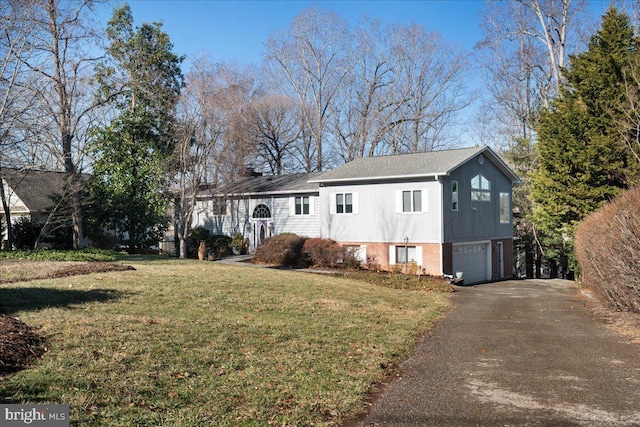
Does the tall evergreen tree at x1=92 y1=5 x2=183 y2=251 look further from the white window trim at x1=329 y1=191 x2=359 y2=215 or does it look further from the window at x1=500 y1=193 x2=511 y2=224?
the window at x1=500 y1=193 x2=511 y2=224

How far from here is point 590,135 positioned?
2206 cm

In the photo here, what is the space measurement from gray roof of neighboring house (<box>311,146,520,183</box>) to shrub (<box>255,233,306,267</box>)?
12.5ft

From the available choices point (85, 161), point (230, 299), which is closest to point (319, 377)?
point (230, 299)

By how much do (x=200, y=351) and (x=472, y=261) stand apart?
2271 centimetres

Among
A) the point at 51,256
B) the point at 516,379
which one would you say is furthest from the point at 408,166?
the point at 516,379

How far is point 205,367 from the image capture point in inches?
267

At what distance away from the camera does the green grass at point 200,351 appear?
5.42 metres

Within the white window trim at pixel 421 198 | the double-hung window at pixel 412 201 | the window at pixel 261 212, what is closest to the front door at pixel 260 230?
the window at pixel 261 212

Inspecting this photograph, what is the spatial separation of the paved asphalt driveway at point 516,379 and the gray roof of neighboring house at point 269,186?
20.2 m

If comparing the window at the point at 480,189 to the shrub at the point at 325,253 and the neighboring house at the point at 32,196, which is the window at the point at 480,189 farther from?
the neighboring house at the point at 32,196

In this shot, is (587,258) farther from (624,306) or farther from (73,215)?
(73,215)

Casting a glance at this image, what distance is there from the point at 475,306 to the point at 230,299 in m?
7.55

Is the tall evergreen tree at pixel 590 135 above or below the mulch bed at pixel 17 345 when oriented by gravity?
above

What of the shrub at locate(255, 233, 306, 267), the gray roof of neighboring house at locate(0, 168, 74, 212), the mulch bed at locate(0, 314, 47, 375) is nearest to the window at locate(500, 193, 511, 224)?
the shrub at locate(255, 233, 306, 267)
